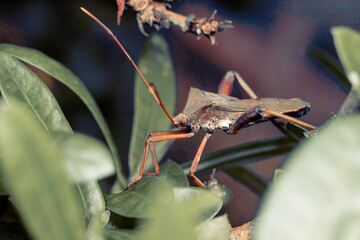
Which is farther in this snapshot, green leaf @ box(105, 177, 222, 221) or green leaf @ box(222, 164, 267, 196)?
green leaf @ box(222, 164, 267, 196)

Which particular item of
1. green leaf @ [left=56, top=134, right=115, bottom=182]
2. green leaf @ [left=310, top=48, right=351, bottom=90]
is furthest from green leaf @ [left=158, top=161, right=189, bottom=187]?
green leaf @ [left=310, top=48, right=351, bottom=90]

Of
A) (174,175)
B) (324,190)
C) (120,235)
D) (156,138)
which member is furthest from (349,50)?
(156,138)

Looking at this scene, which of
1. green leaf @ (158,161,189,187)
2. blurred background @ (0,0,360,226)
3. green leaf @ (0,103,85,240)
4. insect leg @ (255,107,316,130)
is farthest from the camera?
blurred background @ (0,0,360,226)

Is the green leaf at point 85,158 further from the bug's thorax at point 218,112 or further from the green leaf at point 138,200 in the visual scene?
the bug's thorax at point 218,112

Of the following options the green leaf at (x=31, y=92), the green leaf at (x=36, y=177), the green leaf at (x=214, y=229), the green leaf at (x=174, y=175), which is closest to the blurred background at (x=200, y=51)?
the green leaf at (x=174, y=175)

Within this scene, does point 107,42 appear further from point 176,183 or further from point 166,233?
point 166,233

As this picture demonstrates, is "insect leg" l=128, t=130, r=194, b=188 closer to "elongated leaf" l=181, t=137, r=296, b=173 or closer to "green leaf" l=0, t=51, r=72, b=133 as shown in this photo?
"elongated leaf" l=181, t=137, r=296, b=173
